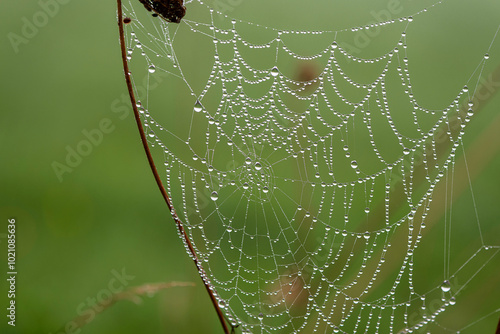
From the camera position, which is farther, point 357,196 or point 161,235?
point 357,196

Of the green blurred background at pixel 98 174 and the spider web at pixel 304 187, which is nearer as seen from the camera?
the spider web at pixel 304 187

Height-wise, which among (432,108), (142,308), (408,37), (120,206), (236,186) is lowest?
(142,308)

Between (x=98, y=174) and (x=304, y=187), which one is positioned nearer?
(x=304, y=187)

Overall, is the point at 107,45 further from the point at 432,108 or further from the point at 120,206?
the point at 432,108

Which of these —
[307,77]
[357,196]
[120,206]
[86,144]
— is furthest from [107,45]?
[307,77]
